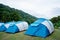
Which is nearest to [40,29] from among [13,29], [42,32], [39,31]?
[39,31]

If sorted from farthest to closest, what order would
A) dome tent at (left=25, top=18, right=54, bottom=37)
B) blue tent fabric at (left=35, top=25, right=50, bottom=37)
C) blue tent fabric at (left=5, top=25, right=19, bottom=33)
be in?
blue tent fabric at (left=5, top=25, right=19, bottom=33) → dome tent at (left=25, top=18, right=54, bottom=37) → blue tent fabric at (left=35, top=25, right=50, bottom=37)

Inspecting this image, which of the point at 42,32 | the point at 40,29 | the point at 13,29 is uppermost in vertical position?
the point at 40,29

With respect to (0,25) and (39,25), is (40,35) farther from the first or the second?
(0,25)

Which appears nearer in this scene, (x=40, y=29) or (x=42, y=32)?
(x=42, y=32)

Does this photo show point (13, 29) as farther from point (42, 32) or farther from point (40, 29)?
point (42, 32)

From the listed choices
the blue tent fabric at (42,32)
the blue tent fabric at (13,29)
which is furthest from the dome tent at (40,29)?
the blue tent fabric at (13,29)

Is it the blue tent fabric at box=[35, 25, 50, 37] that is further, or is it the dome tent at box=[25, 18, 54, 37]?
the dome tent at box=[25, 18, 54, 37]

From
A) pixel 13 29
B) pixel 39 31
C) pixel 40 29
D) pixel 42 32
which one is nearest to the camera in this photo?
pixel 42 32

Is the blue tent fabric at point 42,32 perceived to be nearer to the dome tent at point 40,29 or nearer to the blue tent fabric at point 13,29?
the dome tent at point 40,29

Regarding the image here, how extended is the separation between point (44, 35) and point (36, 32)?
3.45 ft

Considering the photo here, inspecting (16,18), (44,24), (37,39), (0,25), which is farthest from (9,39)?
(16,18)

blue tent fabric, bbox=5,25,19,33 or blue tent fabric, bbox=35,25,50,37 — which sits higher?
blue tent fabric, bbox=35,25,50,37

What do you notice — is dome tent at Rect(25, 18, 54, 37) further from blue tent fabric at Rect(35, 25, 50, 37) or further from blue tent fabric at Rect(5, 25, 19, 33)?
blue tent fabric at Rect(5, 25, 19, 33)

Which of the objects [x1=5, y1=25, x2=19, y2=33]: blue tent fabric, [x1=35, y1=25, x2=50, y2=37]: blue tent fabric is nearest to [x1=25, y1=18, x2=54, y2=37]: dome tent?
[x1=35, y1=25, x2=50, y2=37]: blue tent fabric
